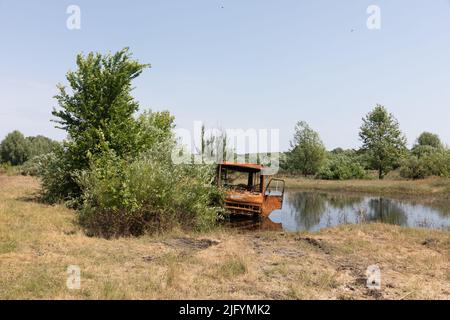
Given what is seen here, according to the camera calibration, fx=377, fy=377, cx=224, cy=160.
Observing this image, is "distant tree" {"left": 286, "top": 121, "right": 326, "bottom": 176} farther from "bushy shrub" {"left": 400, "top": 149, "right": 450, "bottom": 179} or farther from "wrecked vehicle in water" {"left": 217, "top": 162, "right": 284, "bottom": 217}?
"wrecked vehicle in water" {"left": 217, "top": 162, "right": 284, "bottom": 217}

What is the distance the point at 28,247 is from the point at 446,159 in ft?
160

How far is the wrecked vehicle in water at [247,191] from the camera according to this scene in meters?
16.9

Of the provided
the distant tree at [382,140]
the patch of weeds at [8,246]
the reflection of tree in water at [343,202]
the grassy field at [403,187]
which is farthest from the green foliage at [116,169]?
the distant tree at [382,140]

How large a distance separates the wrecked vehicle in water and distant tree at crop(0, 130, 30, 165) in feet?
225

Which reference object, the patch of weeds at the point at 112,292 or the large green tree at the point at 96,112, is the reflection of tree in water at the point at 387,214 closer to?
the large green tree at the point at 96,112

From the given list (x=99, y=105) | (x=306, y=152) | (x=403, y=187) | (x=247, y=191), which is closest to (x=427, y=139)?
(x=306, y=152)

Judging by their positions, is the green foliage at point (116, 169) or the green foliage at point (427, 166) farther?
the green foliage at point (427, 166)

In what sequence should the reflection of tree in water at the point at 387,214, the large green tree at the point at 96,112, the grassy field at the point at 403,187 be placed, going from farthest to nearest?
the grassy field at the point at 403,187 → the reflection of tree in water at the point at 387,214 → the large green tree at the point at 96,112

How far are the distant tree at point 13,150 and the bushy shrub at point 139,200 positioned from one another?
7032cm

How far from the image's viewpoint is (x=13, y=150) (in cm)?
7456

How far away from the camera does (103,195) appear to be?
1195 centimetres

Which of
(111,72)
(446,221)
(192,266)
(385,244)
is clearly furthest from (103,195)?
(446,221)
